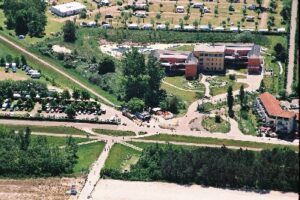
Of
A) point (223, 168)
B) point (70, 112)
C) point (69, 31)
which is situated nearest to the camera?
point (223, 168)

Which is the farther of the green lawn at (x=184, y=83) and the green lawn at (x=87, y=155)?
the green lawn at (x=184, y=83)

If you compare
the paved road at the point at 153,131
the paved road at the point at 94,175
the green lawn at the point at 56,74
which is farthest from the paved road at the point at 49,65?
the paved road at the point at 94,175

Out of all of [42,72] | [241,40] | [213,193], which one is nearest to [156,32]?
[241,40]

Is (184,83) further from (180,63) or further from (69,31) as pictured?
(69,31)

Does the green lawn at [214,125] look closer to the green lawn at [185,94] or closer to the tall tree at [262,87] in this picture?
the green lawn at [185,94]

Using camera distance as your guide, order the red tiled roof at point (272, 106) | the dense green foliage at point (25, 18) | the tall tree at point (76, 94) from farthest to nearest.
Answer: the dense green foliage at point (25, 18), the tall tree at point (76, 94), the red tiled roof at point (272, 106)

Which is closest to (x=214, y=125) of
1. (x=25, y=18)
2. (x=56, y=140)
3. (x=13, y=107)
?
(x=56, y=140)
